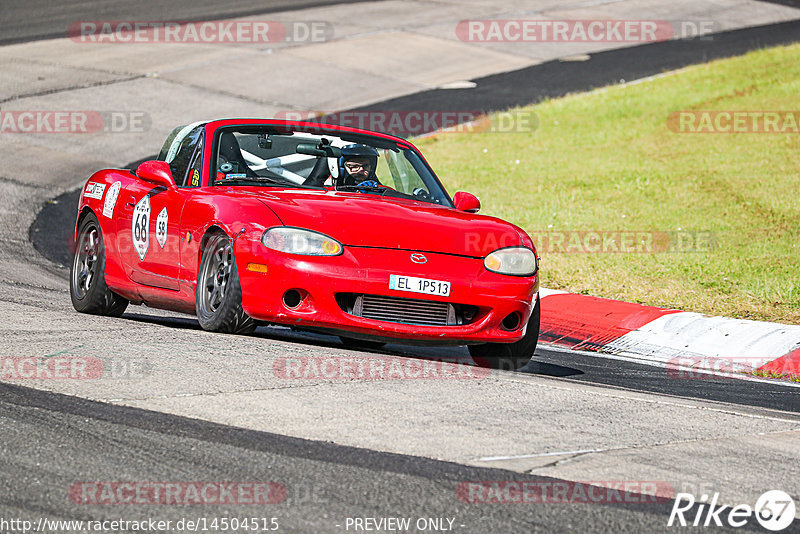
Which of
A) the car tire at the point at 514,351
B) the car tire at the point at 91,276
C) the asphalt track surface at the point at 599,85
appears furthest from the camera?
the car tire at the point at 91,276

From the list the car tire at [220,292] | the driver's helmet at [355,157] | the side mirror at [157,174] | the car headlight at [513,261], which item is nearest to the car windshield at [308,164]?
the driver's helmet at [355,157]

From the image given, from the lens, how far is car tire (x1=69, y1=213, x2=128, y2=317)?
28.8 feet

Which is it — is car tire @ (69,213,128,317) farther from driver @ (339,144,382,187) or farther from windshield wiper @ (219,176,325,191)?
driver @ (339,144,382,187)

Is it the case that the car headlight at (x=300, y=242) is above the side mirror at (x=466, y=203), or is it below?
below

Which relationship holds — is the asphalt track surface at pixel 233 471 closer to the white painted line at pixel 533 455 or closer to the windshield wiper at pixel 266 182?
the white painted line at pixel 533 455

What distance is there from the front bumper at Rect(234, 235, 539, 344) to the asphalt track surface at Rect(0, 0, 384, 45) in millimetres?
20124

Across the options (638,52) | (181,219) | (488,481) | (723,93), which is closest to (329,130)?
(181,219)

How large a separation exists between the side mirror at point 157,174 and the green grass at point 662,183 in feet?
14.5

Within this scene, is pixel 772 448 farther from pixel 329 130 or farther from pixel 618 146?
pixel 618 146

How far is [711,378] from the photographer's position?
8078 mm

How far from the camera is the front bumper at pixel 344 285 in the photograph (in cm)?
675

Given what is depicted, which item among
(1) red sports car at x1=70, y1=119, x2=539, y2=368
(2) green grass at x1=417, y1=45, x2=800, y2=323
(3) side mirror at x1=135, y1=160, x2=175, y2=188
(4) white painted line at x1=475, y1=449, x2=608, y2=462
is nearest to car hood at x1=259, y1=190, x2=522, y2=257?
(1) red sports car at x1=70, y1=119, x2=539, y2=368

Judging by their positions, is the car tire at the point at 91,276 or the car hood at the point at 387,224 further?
the car tire at the point at 91,276

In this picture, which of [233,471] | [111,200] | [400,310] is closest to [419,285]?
[400,310]
